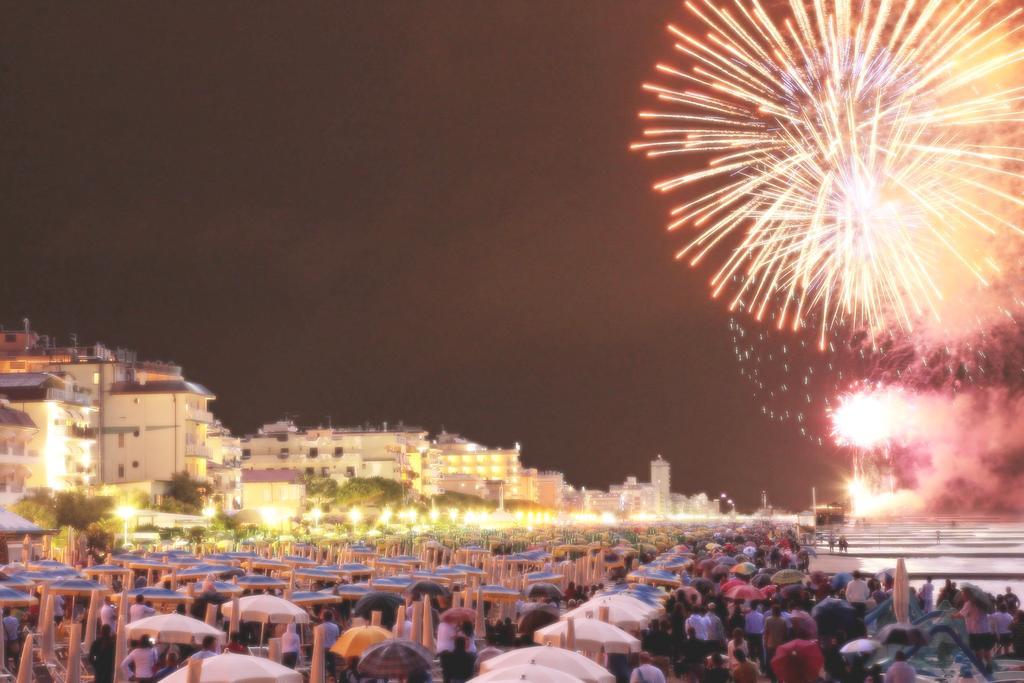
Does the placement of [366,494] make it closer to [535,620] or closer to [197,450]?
[197,450]

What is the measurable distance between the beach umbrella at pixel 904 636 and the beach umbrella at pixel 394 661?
17.7ft

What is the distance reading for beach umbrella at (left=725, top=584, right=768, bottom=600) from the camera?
22.3 metres

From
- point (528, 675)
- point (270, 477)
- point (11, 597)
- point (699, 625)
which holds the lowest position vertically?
point (699, 625)

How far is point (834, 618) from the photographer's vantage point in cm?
1781

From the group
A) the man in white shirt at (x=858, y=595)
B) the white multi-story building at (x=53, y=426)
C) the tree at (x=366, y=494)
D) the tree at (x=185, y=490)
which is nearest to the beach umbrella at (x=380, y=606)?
the man in white shirt at (x=858, y=595)

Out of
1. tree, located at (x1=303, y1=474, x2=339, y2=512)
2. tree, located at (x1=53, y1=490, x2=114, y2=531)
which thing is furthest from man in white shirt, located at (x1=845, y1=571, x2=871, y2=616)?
tree, located at (x1=303, y1=474, x2=339, y2=512)

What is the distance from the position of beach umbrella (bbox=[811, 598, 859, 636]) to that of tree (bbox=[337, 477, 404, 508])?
3583 inches

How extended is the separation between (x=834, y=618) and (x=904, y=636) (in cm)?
354

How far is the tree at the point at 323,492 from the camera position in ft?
351

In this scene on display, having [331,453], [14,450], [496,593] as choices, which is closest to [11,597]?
[496,593]

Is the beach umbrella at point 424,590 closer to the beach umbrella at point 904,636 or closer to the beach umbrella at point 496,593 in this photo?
the beach umbrella at point 496,593

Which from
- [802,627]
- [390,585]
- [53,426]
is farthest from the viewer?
[53,426]

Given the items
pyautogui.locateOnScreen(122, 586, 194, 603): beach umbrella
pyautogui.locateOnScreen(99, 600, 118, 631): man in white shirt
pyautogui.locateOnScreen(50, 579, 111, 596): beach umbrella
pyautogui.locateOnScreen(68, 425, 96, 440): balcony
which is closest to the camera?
Result: pyautogui.locateOnScreen(99, 600, 118, 631): man in white shirt

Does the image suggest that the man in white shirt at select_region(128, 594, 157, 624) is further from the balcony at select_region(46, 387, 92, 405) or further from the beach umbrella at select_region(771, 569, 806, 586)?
Result: the balcony at select_region(46, 387, 92, 405)
